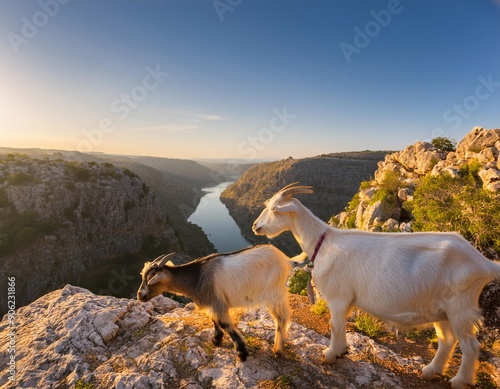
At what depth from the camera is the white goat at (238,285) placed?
575 cm

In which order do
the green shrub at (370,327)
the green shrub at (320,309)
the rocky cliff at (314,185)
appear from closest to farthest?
the green shrub at (370,327), the green shrub at (320,309), the rocky cliff at (314,185)

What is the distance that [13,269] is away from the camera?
54.5m

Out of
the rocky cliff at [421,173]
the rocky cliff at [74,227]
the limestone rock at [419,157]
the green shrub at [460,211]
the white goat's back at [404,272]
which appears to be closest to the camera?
the white goat's back at [404,272]

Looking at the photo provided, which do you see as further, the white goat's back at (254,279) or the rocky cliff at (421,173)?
the rocky cliff at (421,173)

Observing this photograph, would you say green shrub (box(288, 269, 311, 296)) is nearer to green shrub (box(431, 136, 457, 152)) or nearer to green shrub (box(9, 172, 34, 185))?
green shrub (box(431, 136, 457, 152))

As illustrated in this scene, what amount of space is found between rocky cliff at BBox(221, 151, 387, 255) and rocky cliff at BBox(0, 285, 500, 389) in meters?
94.9

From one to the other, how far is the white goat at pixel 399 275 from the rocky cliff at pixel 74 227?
67719mm

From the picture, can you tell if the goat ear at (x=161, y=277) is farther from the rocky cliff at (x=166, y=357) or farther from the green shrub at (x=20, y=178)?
the green shrub at (x=20, y=178)

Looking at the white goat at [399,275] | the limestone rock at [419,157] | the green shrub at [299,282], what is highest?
the limestone rock at [419,157]

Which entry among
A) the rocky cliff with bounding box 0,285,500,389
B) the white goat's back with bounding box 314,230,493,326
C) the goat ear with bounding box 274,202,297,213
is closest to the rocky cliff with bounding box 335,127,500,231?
the rocky cliff with bounding box 0,285,500,389

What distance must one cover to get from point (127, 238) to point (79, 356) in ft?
243

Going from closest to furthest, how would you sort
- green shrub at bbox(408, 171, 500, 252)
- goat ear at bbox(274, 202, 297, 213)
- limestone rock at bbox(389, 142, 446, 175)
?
goat ear at bbox(274, 202, 297, 213), green shrub at bbox(408, 171, 500, 252), limestone rock at bbox(389, 142, 446, 175)

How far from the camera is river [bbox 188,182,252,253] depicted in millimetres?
122562

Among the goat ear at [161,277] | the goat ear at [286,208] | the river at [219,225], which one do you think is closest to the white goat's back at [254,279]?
the goat ear at [161,277]
